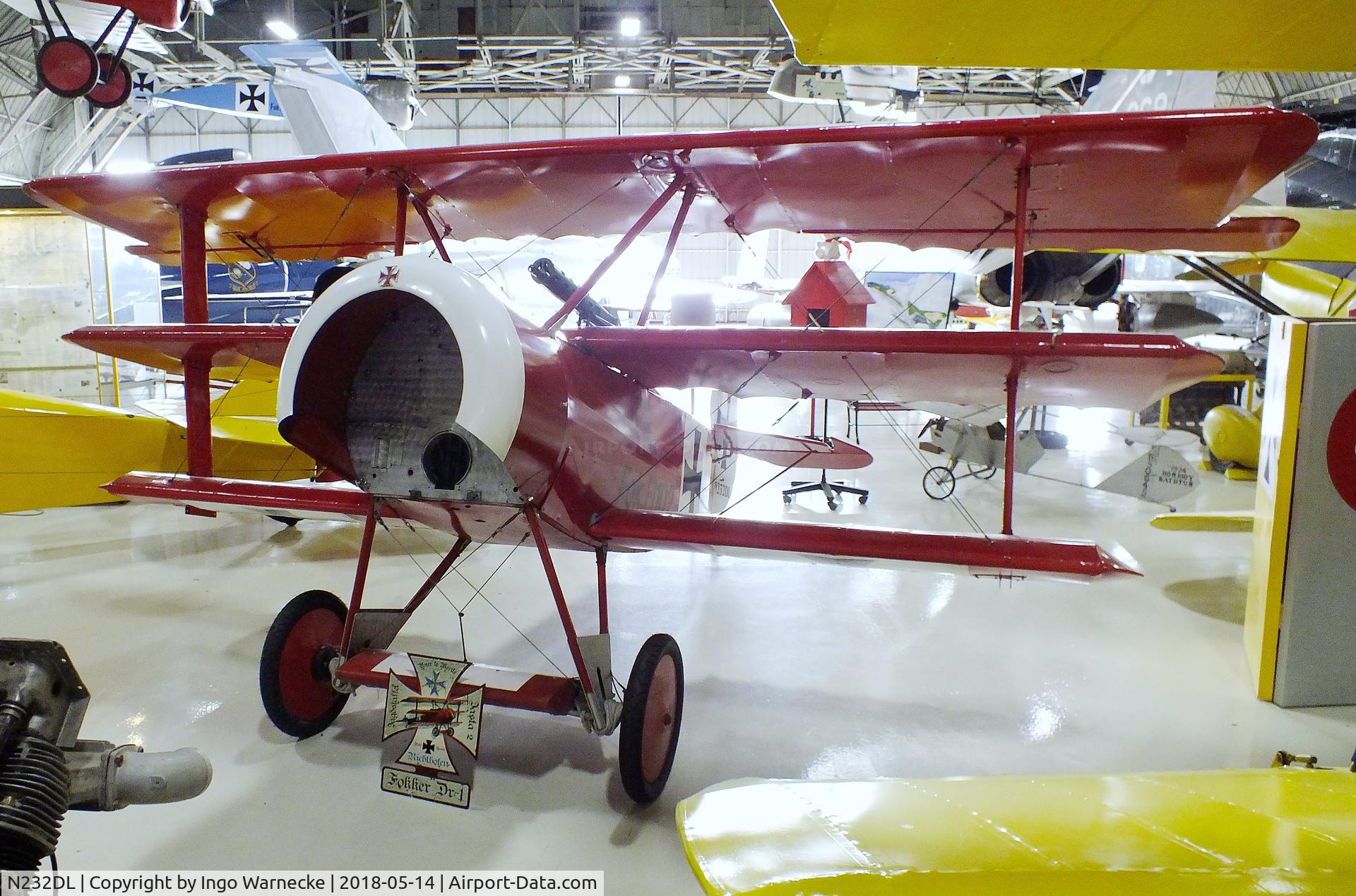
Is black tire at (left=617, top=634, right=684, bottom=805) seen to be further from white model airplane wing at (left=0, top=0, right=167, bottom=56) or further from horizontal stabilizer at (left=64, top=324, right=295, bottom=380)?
white model airplane wing at (left=0, top=0, right=167, bottom=56)

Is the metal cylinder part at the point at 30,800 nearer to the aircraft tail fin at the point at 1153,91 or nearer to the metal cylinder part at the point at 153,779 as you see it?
the metal cylinder part at the point at 153,779

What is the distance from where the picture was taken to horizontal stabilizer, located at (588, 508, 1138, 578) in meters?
2.32

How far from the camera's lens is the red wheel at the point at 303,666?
2699 mm

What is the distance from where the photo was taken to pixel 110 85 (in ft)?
26.3

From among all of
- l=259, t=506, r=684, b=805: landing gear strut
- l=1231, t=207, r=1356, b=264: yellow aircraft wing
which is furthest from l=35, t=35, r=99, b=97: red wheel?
l=1231, t=207, r=1356, b=264: yellow aircraft wing

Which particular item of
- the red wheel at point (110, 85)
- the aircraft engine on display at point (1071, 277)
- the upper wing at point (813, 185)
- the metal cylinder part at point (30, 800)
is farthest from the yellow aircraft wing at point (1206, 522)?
the red wheel at point (110, 85)

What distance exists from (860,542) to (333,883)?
1795 millimetres

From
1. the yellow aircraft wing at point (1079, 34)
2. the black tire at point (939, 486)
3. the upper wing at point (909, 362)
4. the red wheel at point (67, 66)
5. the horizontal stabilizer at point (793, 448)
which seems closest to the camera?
the yellow aircraft wing at point (1079, 34)

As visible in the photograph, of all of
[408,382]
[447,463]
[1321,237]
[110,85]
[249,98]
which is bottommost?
[447,463]

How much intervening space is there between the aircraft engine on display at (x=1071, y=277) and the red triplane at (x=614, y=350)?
119 inches

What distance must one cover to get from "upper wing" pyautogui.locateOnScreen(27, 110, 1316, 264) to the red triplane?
14mm

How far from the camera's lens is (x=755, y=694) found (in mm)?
3291

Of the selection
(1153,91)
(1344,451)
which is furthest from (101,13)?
(1344,451)

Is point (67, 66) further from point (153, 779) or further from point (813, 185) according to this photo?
point (153, 779)
